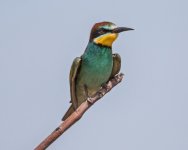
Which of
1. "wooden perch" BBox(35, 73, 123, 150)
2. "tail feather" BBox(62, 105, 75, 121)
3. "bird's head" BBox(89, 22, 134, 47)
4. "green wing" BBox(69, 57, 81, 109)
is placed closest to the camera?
"wooden perch" BBox(35, 73, 123, 150)

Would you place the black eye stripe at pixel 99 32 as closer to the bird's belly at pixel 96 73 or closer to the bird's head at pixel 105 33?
the bird's head at pixel 105 33

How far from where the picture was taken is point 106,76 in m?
3.85

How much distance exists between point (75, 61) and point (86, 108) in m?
1.91

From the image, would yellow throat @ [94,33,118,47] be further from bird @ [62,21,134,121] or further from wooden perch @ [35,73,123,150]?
wooden perch @ [35,73,123,150]

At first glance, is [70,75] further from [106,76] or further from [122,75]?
[122,75]

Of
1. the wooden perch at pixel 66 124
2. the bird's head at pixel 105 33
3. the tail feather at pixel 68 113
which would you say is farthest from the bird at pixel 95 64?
the wooden perch at pixel 66 124

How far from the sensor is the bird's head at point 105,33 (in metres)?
3.81

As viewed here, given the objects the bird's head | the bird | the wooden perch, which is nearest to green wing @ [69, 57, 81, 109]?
the bird

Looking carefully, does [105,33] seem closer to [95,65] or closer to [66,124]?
[95,65]

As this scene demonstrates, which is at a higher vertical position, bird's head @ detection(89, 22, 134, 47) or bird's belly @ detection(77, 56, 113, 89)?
bird's head @ detection(89, 22, 134, 47)

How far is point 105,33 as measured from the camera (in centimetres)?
385

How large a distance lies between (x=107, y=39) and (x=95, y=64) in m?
0.27

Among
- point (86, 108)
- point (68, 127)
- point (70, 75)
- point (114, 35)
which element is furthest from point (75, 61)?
point (68, 127)

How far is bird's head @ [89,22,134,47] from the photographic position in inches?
150
